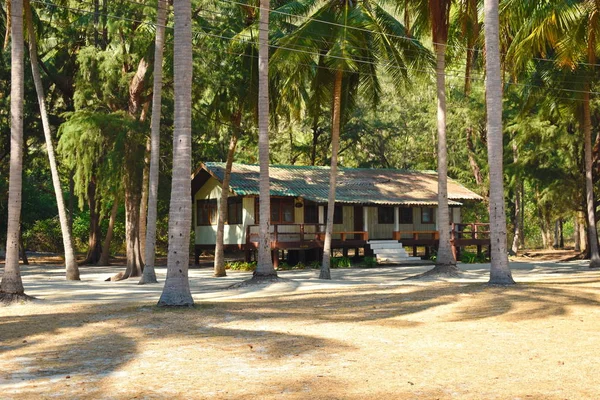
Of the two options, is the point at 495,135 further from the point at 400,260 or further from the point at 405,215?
the point at 405,215

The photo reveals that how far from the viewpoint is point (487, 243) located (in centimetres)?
3938

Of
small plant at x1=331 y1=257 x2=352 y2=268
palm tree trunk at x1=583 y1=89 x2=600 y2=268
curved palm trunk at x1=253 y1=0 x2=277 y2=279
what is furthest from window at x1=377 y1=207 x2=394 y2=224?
curved palm trunk at x1=253 y1=0 x2=277 y2=279

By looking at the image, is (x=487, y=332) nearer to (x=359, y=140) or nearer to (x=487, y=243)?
(x=487, y=243)

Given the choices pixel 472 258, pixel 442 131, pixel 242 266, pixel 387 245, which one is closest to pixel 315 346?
pixel 442 131

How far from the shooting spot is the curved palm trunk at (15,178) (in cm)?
1758

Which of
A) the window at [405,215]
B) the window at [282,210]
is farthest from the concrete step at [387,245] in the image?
the window at [282,210]

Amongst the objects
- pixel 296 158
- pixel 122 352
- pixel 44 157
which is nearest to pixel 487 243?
pixel 296 158

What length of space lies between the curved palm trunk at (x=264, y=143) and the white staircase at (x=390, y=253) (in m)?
14.7

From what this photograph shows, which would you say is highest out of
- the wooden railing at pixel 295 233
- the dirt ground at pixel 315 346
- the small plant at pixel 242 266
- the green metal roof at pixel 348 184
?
the green metal roof at pixel 348 184

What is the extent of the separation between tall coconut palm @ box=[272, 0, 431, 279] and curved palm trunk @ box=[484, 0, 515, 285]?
23.7 feet

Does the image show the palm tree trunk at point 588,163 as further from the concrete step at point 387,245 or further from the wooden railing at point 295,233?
the wooden railing at point 295,233

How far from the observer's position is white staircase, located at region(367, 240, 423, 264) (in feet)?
121

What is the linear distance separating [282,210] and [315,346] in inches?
1035

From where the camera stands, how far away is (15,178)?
58.0ft
